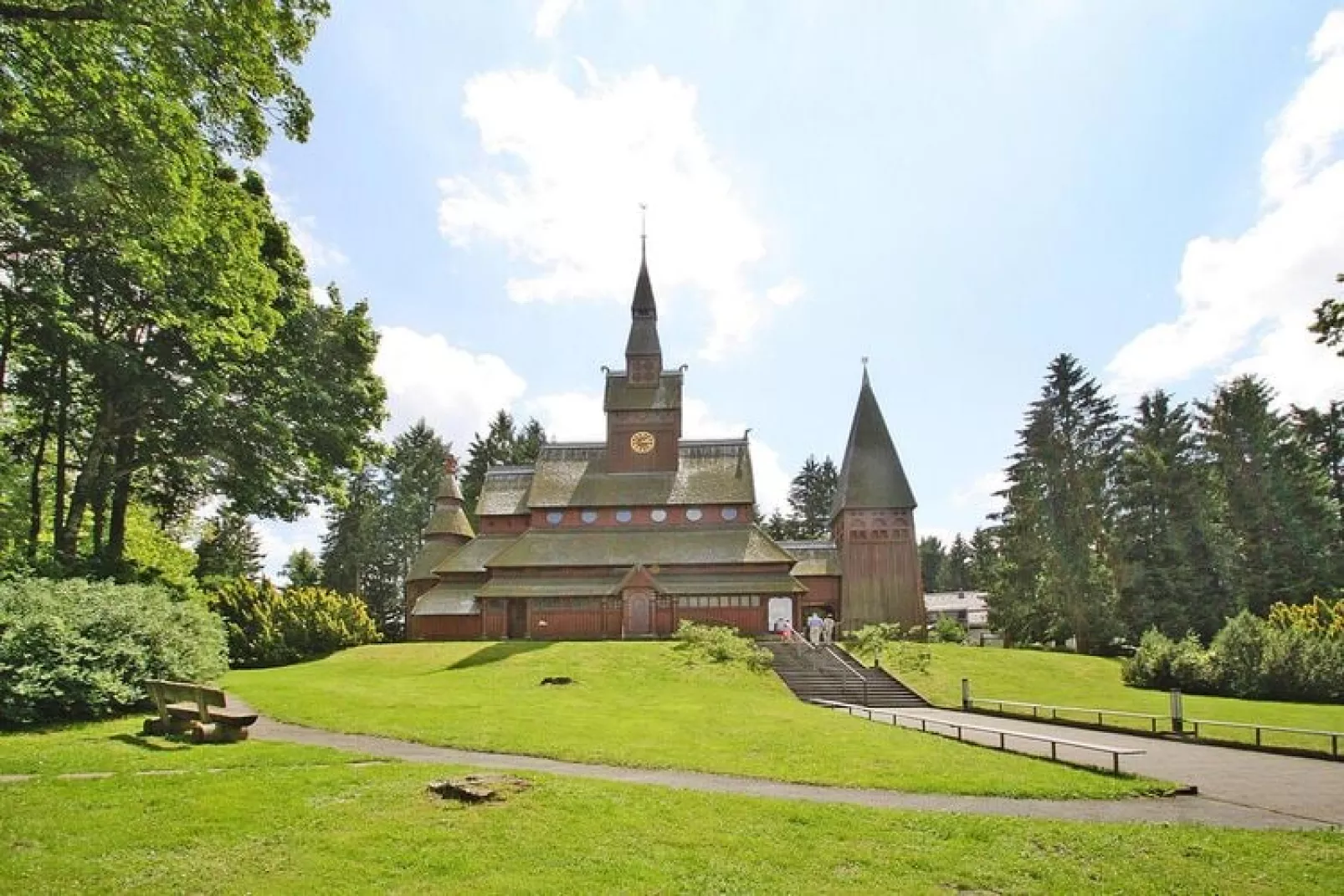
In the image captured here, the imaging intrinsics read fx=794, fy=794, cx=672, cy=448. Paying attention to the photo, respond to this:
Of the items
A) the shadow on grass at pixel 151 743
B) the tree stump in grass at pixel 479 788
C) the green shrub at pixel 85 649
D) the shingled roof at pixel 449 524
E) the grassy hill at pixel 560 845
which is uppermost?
the shingled roof at pixel 449 524

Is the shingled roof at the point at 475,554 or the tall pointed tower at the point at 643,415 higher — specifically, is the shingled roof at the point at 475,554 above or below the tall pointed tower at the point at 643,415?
below

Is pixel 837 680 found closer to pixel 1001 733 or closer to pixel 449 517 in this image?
pixel 1001 733

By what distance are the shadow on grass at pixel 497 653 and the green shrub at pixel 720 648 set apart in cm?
631

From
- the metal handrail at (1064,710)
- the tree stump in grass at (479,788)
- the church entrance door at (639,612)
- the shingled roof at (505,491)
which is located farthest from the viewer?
the shingled roof at (505,491)

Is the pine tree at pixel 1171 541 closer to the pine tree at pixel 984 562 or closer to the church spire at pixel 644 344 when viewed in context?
the pine tree at pixel 984 562

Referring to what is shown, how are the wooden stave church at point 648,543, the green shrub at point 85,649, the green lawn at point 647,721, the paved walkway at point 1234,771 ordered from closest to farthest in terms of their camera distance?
the paved walkway at point 1234,771 → the green lawn at point 647,721 → the green shrub at point 85,649 → the wooden stave church at point 648,543

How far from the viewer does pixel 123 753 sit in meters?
12.2

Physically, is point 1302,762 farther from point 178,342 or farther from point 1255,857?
point 178,342

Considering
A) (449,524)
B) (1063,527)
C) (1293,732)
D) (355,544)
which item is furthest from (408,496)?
(1293,732)

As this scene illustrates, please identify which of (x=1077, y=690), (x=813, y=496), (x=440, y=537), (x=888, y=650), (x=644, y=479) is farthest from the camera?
(x=813, y=496)

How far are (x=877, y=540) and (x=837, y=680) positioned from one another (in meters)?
16.3

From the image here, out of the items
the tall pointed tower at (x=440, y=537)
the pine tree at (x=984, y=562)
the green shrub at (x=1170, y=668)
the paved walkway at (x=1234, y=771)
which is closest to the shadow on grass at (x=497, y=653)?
the tall pointed tower at (x=440, y=537)

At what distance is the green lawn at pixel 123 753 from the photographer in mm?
11250

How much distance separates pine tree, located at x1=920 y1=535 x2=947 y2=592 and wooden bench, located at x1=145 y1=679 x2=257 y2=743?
333 feet
